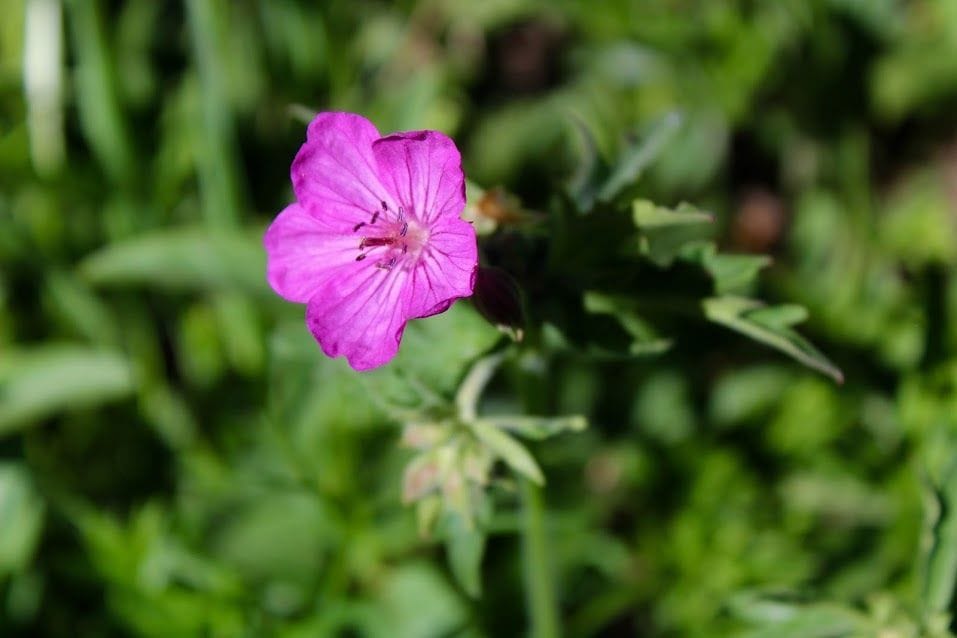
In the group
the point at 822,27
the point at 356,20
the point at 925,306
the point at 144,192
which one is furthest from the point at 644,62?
the point at 144,192

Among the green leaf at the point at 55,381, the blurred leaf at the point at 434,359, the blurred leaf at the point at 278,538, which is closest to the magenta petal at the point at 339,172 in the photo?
the blurred leaf at the point at 434,359

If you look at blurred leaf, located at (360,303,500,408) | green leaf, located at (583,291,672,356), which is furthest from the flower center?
green leaf, located at (583,291,672,356)

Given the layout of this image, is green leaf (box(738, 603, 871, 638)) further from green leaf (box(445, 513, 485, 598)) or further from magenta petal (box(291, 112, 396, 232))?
magenta petal (box(291, 112, 396, 232))

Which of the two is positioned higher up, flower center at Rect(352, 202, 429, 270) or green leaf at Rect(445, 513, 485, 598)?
flower center at Rect(352, 202, 429, 270)

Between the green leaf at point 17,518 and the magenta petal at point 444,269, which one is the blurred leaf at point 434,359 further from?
the green leaf at point 17,518

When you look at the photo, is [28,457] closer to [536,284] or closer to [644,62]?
[536,284]

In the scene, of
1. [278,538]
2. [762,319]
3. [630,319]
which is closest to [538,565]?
[630,319]
